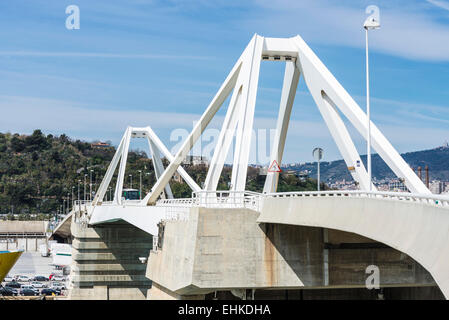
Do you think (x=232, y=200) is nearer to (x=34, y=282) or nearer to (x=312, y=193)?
(x=312, y=193)

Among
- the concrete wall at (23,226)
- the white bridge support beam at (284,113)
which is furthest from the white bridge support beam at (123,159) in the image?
the concrete wall at (23,226)

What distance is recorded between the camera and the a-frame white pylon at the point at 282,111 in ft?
116

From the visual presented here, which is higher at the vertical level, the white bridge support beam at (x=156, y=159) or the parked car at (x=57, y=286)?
the white bridge support beam at (x=156, y=159)

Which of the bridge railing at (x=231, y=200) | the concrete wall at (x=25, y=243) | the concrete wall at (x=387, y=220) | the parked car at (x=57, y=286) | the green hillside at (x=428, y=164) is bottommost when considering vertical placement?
the parked car at (x=57, y=286)

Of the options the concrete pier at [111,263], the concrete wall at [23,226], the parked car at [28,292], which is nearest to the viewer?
the concrete pier at [111,263]

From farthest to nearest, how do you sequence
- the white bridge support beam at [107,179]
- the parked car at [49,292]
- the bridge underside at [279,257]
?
the white bridge support beam at [107,179], the parked car at [49,292], the bridge underside at [279,257]

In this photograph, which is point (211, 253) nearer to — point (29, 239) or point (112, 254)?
point (112, 254)

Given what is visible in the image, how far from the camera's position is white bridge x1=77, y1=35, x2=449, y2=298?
19.0 m

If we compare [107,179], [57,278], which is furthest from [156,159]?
[57,278]

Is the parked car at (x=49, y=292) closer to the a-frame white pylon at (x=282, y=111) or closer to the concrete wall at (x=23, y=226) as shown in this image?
the a-frame white pylon at (x=282, y=111)

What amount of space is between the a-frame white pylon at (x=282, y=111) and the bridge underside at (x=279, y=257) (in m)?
3.61

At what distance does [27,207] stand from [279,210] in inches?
6499

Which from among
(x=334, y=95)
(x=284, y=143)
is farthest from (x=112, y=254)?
(x=334, y=95)

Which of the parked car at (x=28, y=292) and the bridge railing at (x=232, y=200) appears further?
the parked car at (x=28, y=292)
